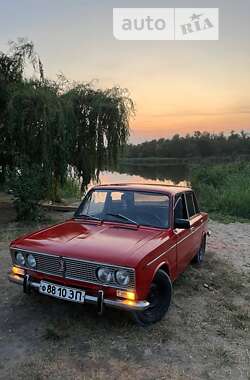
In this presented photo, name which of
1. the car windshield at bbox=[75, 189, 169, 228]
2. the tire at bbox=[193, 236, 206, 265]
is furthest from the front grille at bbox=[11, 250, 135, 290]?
the tire at bbox=[193, 236, 206, 265]

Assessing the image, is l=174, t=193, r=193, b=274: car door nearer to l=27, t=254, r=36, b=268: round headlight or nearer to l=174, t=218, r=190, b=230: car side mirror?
l=174, t=218, r=190, b=230: car side mirror

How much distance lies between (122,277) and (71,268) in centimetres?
62

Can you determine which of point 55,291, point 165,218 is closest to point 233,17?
point 165,218

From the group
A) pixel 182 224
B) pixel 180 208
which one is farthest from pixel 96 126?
pixel 182 224

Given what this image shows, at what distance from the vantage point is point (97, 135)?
42.3ft

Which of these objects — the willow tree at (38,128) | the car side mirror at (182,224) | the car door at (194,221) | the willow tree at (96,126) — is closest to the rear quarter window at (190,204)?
the car door at (194,221)

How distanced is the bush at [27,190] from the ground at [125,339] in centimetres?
422

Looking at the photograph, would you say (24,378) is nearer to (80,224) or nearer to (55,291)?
(55,291)

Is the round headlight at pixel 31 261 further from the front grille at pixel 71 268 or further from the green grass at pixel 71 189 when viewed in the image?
the green grass at pixel 71 189

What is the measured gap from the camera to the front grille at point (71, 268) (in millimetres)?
4246

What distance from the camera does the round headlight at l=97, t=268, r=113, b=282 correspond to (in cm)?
425

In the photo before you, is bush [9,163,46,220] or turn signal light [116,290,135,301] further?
bush [9,163,46,220]

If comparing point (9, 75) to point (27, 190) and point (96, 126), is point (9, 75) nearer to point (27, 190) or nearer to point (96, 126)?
point (96, 126)

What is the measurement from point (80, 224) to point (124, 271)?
5.35ft
